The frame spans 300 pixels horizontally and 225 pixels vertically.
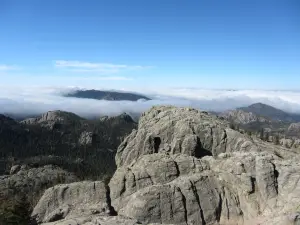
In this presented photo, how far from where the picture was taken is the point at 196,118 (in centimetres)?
11481

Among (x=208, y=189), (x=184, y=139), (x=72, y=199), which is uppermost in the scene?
(x=184, y=139)

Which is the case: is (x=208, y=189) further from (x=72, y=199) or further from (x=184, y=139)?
(x=184, y=139)

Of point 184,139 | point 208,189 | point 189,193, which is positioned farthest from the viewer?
point 184,139

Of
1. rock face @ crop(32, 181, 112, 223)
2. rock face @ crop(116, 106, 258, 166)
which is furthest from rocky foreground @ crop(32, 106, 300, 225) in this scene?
rock face @ crop(116, 106, 258, 166)

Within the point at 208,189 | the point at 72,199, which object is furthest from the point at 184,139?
the point at 72,199

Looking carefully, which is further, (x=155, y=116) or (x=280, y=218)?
(x=155, y=116)

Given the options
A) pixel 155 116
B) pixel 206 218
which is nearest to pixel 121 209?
pixel 206 218

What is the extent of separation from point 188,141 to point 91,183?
30.2 m

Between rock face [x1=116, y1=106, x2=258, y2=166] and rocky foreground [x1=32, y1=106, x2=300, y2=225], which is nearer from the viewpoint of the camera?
rocky foreground [x1=32, y1=106, x2=300, y2=225]

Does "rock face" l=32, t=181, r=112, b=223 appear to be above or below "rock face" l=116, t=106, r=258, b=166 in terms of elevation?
below

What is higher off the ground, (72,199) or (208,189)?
(208,189)

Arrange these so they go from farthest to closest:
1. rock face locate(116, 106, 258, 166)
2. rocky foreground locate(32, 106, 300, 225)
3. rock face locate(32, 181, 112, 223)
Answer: rock face locate(116, 106, 258, 166) → rock face locate(32, 181, 112, 223) → rocky foreground locate(32, 106, 300, 225)

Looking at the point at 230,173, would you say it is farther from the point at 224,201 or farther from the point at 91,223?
the point at 91,223

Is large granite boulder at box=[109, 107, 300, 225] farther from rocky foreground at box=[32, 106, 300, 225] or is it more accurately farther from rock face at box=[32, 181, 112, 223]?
rock face at box=[32, 181, 112, 223]
